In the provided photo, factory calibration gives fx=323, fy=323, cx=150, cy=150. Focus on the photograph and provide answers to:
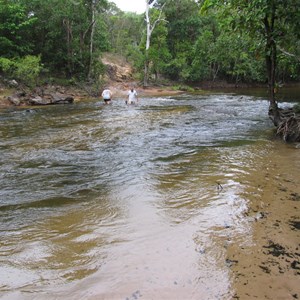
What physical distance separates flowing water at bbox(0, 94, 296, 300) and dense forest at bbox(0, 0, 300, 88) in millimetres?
3159

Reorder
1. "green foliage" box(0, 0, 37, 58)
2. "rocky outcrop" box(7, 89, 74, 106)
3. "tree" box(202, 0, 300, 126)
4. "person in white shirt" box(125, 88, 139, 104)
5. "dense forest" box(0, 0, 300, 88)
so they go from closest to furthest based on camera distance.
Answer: "tree" box(202, 0, 300, 126)
"dense forest" box(0, 0, 300, 88)
"person in white shirt" box(125, 88, 139, 104)
"rocky outcrop" box(7, 89, 74, 106)
"green foliage" box(0, 0, 37, 58)

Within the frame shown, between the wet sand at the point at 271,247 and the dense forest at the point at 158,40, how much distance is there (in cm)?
476

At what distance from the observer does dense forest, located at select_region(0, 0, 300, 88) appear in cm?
902

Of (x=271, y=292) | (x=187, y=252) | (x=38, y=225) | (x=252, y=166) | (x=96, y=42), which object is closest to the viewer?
(x=271, y=292)

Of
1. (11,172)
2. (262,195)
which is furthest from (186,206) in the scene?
(11,172)

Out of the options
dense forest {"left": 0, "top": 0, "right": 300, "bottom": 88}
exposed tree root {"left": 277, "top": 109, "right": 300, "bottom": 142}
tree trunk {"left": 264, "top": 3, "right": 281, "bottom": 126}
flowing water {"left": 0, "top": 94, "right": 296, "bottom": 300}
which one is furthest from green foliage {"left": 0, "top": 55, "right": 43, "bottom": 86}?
exposed tree root {"left": 277, "top": 109, "right": 300, "bottom": 142}

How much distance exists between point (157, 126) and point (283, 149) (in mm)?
5217

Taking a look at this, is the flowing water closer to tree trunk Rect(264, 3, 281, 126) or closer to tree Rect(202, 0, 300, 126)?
tree trunk Rect(264, 3, 281, 126)

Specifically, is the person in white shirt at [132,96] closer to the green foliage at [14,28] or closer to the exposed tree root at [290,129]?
the green foliage at [14,28]

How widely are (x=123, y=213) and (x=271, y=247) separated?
2.08m

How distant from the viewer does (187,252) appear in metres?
3.63

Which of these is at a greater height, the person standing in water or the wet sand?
the person standing in water

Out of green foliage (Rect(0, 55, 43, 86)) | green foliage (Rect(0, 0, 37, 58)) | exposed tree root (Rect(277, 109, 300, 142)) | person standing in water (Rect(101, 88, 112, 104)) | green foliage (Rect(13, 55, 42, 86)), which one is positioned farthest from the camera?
green foliage (Rect(0, 0, 37, 58))

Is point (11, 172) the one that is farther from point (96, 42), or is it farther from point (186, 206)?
point (96, 42)
